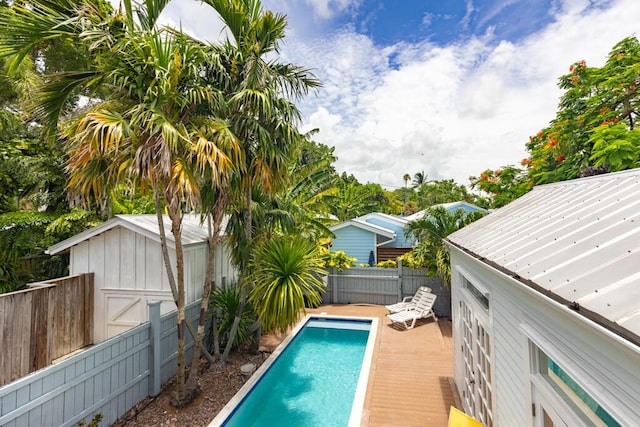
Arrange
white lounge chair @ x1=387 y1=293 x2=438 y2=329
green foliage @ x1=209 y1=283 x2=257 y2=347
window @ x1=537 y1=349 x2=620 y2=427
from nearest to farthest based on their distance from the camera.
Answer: window @ x1=537 y1=349 x2=620 y2=427, green foliage @ x1=209 y1=283 x2=257 y2=347, white lounge chair @ x1=387 y1=293 x2=438 y2=329

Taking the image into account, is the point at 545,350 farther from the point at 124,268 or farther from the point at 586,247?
the point at 124,268

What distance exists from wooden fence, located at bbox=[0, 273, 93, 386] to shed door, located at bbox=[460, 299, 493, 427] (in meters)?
9.27

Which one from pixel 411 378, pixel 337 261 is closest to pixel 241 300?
pixel 411 378

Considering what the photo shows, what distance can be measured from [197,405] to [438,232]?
9452 millimetres

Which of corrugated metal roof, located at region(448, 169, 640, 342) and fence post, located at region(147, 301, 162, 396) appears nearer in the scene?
corrugated metal roof, located at region(448, 169, 640, 342)

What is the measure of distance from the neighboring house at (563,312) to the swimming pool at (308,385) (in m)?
2.78

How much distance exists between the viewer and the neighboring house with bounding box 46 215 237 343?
8156 millimetres

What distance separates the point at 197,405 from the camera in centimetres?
625

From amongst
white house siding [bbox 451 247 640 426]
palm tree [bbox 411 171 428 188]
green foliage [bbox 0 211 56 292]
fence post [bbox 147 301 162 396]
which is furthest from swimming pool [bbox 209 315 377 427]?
palm tree [bbox 411 171 428 188]

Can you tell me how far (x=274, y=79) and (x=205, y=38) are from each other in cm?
173

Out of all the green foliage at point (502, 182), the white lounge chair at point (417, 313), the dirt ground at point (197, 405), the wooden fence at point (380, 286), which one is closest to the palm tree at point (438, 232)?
the wooden fence at point (380, 286)

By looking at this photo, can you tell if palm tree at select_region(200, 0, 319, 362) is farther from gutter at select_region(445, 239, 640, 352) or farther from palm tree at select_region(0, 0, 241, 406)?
Result: gutter at select_region(445, 239, 640, 352)

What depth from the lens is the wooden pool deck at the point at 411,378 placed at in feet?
19.2

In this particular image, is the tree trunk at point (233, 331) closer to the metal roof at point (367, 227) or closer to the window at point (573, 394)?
the window at point (573, 394)
